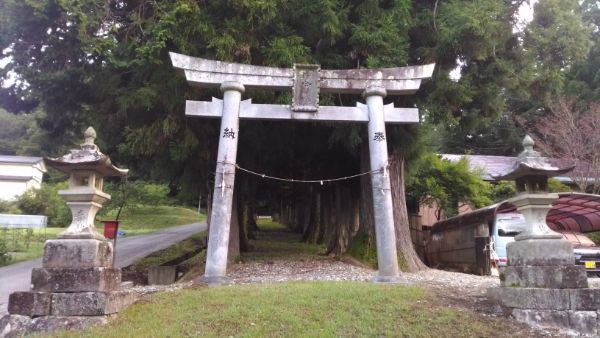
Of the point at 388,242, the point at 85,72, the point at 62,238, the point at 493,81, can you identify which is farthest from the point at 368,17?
the point at 62,238

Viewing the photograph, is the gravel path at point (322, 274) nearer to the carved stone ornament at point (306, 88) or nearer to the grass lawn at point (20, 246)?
the carved stone ornament at point (306, 88)

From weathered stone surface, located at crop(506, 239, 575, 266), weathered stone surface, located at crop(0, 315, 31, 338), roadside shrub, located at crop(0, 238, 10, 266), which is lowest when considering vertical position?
weathered stone surface, located at crop(0, 315, 31, 338)

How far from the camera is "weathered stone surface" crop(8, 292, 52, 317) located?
5727 mm

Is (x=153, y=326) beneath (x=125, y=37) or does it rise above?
beneath

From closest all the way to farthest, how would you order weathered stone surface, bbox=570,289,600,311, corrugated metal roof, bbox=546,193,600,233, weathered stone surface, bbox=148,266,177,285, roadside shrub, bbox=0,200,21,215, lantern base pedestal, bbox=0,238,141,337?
lantern base pedestal, bbox=0,238,141,337, weathered stone surface, bbox=570,289,600,311, weathered stone surface, bbox=148,266,177,285, corrugated metal roof, bbox=546,193,600,233, roadside shrub, bbox=0,200,21,215

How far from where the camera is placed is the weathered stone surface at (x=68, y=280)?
5.83 m

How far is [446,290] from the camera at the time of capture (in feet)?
23.3

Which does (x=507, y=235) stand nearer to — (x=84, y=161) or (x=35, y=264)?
(x=84, y=161)

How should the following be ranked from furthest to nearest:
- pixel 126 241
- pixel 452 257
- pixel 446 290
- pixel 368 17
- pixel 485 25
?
pixel 126 241
pixel 452 257
pixel 368 17
pixel 485 25
pixel 446 290

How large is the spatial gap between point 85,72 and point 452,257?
12.1m

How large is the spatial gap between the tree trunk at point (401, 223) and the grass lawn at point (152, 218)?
21.4 metres

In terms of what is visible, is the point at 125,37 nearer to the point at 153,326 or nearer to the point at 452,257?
the point at 153,326

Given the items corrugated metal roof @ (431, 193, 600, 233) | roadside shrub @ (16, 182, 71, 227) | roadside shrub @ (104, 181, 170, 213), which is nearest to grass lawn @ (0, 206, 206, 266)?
roadside shrub @ (104, 181, 170, 213)

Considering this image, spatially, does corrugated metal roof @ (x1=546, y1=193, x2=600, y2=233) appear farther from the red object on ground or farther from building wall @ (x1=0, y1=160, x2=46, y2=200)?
building wall @ (x1=0, y1=160, x2=46, y2=200)
